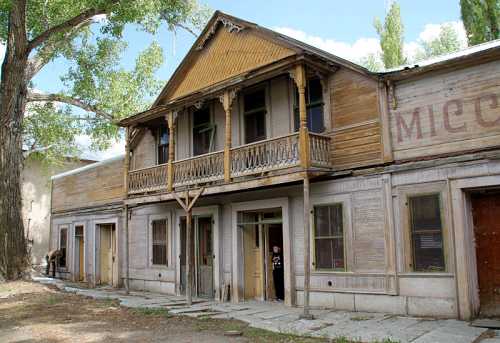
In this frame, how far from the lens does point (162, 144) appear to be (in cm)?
1672

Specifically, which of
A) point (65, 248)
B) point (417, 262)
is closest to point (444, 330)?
point (417, 262)

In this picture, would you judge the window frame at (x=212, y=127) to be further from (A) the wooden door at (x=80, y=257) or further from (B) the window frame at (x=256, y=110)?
(A) the wooden door at (x=80, y=257)

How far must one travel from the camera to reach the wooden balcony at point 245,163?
35.1ft

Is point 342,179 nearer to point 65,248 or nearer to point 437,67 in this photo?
point 437,67

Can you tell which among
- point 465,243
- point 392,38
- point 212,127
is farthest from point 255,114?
point 392,38

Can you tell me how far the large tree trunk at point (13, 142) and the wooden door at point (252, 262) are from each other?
7.72m

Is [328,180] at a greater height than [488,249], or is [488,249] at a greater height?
[328,180]

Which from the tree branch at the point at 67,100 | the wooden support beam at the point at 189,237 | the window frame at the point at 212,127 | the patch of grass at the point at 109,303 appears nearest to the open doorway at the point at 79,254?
the tree branch at the point at 67,100

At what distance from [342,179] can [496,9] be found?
16.3 meters

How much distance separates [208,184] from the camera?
42.1ft

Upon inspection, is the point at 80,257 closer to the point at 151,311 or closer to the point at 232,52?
the point at 151,311

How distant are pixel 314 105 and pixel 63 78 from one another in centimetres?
1541

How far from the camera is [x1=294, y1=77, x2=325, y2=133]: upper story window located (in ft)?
38.5

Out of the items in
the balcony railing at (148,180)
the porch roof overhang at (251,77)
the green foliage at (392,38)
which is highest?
the green foliage at (392,38)
